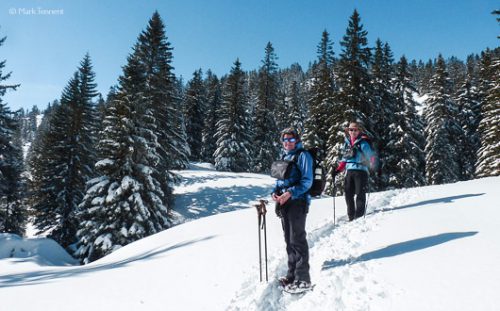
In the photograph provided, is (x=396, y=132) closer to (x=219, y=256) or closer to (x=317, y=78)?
(x=317, y=78)

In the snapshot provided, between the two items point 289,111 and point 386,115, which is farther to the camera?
point 289,111

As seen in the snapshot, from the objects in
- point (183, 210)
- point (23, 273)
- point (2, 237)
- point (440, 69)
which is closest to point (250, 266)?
point (23, 273)

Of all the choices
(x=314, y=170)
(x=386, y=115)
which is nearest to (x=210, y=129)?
(x=386, y=115)

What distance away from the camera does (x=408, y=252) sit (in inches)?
212

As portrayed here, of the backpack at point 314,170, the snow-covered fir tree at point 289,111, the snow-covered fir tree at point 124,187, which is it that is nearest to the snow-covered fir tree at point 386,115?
the snow-covered fir tree at point 289,111

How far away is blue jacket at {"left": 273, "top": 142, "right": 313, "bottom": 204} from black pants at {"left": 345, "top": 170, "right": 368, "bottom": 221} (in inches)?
152

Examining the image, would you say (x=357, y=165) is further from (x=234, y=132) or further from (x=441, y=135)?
(x=441, y=135)

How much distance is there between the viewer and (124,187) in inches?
722

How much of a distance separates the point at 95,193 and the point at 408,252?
17.9 m

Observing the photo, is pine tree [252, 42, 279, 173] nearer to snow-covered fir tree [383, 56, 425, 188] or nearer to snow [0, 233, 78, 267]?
snow-covered fir tree [383, 56, 425, 188]

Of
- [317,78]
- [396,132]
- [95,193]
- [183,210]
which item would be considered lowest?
[183,210]

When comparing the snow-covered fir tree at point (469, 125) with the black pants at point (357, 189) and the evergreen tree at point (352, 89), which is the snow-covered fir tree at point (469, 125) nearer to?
the evergreen tree at point (352, 89)

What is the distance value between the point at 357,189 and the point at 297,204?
4030 millimetres

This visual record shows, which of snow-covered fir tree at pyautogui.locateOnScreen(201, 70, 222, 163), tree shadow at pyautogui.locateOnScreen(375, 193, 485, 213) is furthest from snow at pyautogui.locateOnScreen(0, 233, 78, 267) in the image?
snow-covered fir tree at pyautogui.locateOnScreen(201, 70, 222, 163)
